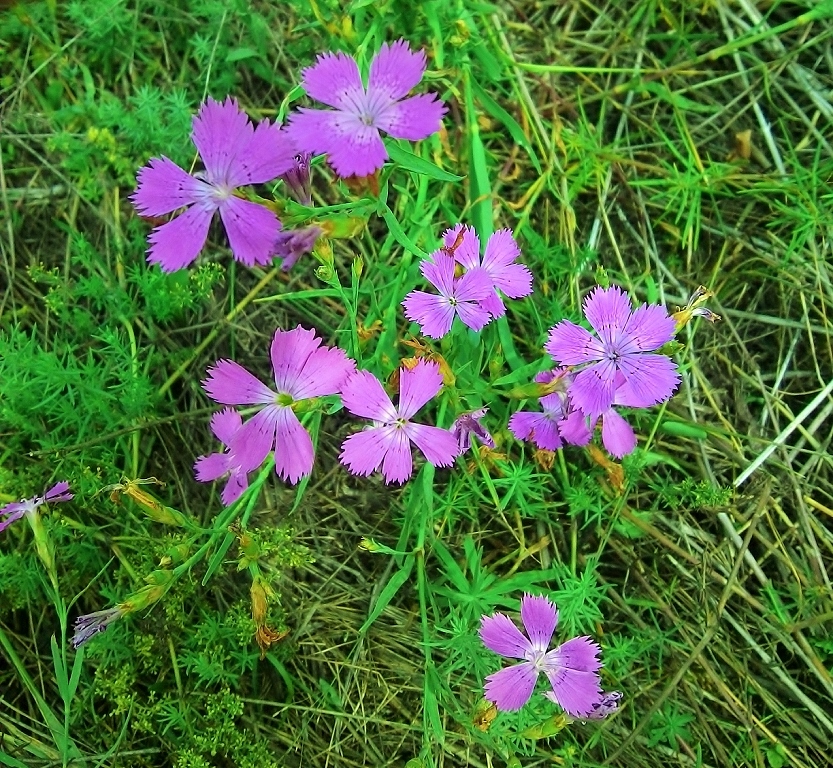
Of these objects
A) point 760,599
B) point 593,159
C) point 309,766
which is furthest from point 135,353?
point 760,599

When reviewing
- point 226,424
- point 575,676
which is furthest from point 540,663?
point 226,424

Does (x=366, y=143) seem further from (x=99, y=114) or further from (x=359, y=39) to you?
(x=99, y=114)

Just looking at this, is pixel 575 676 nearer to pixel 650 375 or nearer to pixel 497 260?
pixel 650 375

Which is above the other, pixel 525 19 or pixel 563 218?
pixel 525 19

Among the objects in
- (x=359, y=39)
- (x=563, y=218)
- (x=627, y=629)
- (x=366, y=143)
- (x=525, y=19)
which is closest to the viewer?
(x=366, y=143)

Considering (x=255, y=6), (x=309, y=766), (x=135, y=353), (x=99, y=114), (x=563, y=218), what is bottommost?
(x=309, y=766)

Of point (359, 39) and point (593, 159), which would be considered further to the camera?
point (593, 159)

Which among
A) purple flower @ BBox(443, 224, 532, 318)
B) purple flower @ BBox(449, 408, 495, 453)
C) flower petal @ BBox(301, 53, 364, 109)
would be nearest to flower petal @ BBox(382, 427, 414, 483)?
purple flower @ BBox(449, 408, 495, 453)
